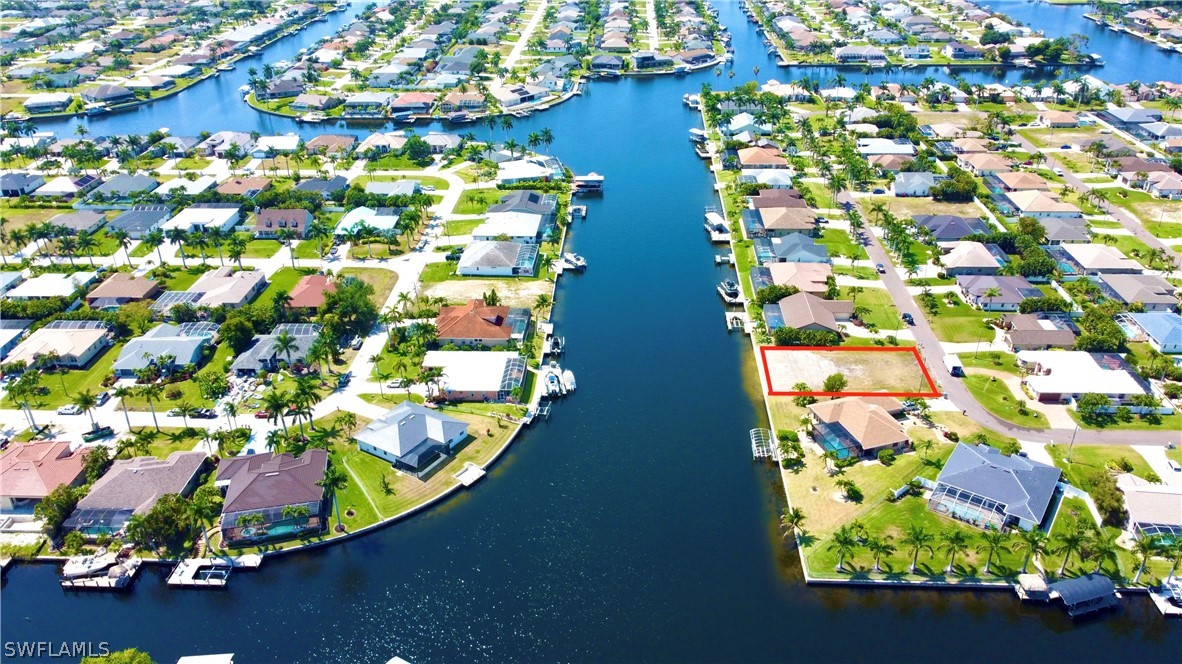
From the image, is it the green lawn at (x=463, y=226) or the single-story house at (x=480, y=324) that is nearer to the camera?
the single-story house at (x=480, y=324)

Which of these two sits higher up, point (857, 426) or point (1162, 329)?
point (1162, 329)

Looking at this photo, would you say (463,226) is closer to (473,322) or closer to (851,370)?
(473,322)

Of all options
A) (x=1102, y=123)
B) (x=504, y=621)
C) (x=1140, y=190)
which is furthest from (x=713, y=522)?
(x=1102, y=123)

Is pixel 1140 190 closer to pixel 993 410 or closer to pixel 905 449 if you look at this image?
pixel 993 410

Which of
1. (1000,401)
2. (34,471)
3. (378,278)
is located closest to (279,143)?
(378,278)

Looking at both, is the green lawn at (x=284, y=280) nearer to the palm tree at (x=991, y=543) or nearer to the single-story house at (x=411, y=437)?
the single-story house at (x=411, y=437)

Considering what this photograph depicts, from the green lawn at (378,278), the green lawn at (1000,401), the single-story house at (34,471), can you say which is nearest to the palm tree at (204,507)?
the single-story house at (34,471)
